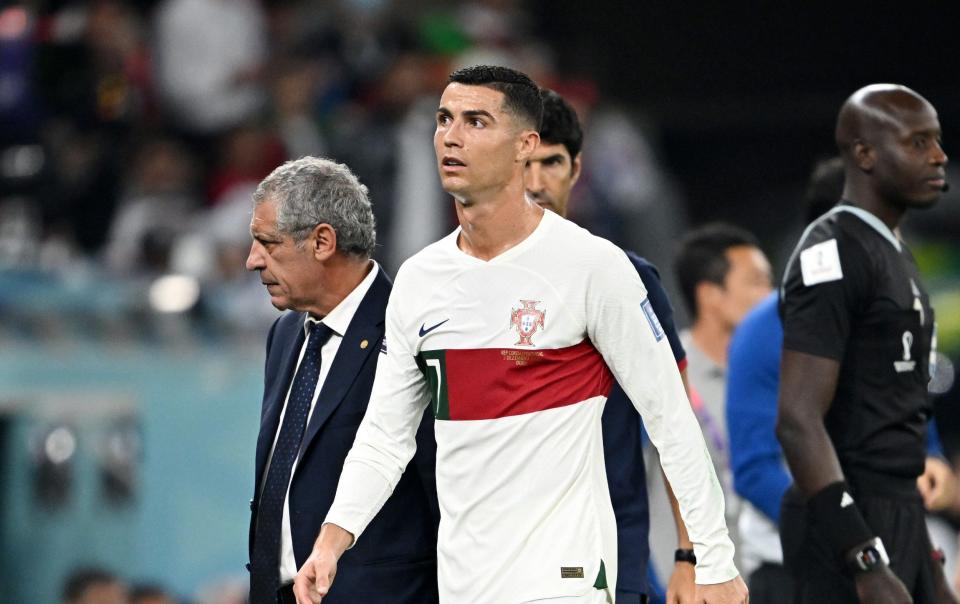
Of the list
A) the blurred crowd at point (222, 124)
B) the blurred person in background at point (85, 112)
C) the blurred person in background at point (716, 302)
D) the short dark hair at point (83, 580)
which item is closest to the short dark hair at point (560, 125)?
the blurred person in background at point (716, 302)

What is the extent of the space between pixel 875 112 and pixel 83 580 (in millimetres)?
4878

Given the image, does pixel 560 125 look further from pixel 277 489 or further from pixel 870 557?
pixel 870 557

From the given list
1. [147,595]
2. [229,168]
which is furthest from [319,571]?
[229,168]

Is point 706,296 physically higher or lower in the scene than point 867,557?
higher

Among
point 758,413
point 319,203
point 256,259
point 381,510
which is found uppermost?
point 319,203

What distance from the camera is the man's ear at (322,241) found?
4.97 meters

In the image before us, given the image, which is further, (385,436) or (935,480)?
(935,480)

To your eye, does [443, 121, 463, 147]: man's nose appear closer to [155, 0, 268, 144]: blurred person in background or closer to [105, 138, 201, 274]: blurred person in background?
[105, 138, 201, 274]: blurred person in background

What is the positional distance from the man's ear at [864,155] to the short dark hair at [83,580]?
4.71 metres

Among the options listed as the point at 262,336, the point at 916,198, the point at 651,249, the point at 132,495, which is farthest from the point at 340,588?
the point at 651,249

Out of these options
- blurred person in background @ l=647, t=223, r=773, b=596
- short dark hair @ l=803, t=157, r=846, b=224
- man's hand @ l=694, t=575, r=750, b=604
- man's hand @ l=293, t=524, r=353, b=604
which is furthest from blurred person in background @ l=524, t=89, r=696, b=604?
blurred person in background @ l=647, t=223, r=773, b=596

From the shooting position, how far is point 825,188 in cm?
598

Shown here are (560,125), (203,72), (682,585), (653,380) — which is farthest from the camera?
(203,72)

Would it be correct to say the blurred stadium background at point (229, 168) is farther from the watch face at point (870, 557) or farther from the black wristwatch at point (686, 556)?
the watch face at point (870, 557)
